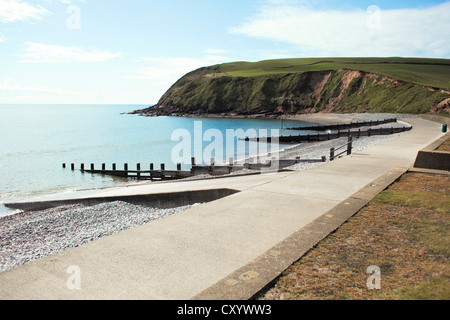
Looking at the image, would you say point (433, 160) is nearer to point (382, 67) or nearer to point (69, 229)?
point (69, 229)

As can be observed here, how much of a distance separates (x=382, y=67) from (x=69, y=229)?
143107 mm

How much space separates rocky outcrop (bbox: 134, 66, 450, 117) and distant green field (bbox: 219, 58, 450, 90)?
546cm

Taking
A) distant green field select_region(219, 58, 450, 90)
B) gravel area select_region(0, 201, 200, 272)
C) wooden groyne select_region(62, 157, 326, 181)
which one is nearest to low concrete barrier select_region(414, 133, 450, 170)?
wooden groyne select_region(62, 157, 326, 181)

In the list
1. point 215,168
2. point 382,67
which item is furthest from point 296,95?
point 215,168

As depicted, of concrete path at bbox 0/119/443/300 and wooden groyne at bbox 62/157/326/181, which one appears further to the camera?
wooden groyne at bbox 62/157/326/181

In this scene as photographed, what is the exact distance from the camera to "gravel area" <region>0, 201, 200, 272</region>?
7.50 meters

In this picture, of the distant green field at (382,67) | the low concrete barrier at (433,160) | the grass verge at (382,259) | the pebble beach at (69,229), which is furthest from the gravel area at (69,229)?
the distant green field at (382,67)

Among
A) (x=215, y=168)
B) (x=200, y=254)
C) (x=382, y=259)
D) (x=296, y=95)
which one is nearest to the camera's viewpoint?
(x=382, y=259)

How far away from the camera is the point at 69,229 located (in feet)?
32.0

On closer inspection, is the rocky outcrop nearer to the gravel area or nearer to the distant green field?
the distant green field

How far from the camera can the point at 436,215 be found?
21.0 ft

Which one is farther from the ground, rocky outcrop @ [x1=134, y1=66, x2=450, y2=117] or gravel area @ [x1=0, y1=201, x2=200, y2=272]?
rocky outcrop @ [x1=134, y1=66, x2=450, y2=117]

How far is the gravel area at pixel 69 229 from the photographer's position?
750cm

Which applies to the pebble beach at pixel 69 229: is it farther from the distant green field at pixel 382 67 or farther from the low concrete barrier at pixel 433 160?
the distant green field at pixel 382 67
